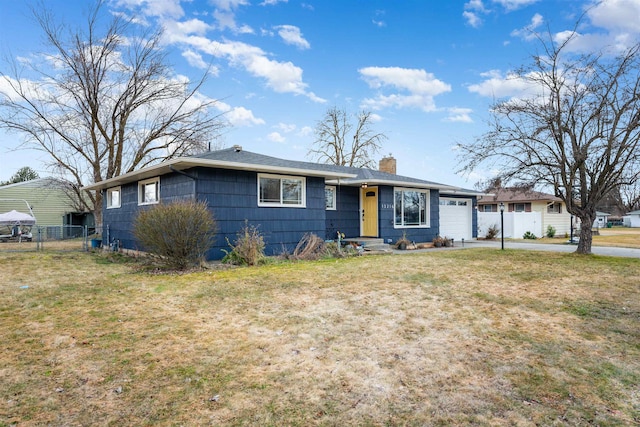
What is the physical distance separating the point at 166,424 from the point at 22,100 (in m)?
21.9

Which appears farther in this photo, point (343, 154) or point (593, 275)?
point (343, 154)

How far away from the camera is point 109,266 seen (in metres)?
10.5

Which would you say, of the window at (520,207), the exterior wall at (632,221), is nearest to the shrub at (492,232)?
the window at (520,207)

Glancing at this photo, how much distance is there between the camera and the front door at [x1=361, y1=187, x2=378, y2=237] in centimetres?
1484

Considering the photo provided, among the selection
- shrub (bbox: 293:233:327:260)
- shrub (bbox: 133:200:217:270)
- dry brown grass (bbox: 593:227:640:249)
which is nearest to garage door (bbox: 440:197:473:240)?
dry brown grass (bbox: 593:227:640:249)

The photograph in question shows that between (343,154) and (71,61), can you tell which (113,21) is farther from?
(343,154)

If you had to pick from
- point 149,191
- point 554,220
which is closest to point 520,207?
point 554,220

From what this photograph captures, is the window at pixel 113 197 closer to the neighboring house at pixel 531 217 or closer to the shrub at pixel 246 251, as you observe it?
the shrub at pixel 246 251

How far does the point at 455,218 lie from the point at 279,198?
11.3 m

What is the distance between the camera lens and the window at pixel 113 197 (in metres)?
15.9

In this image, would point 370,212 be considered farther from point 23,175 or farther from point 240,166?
point 23,175

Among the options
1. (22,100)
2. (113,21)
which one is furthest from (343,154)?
(22,100)

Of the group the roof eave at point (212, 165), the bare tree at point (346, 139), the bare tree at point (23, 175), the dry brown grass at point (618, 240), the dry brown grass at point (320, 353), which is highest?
the bare tree at point (346, 139)

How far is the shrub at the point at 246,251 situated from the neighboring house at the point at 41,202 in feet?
72.8
